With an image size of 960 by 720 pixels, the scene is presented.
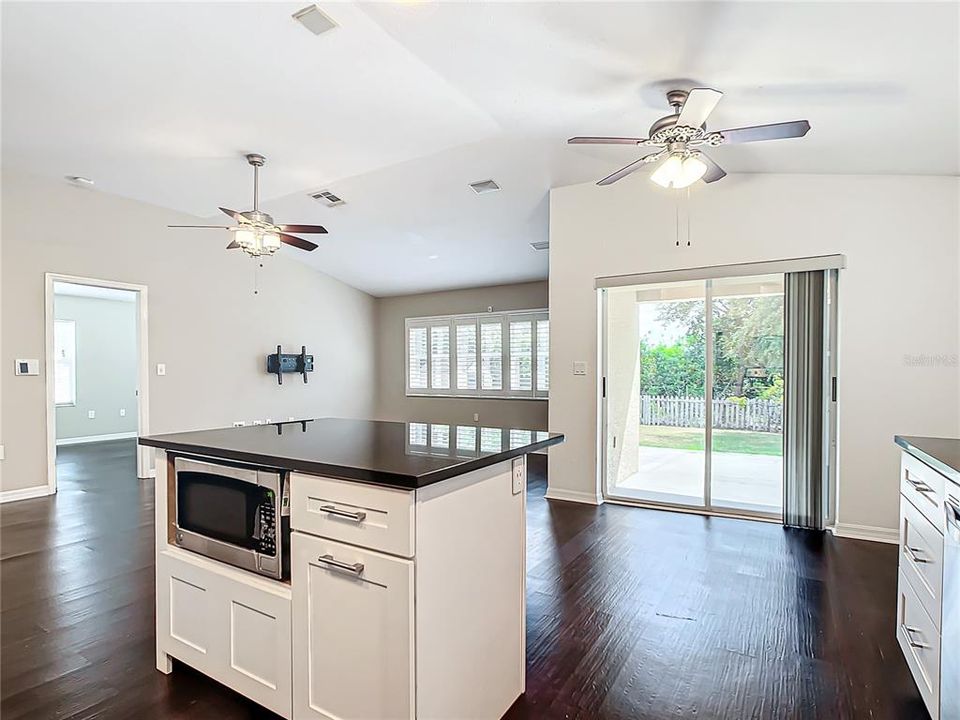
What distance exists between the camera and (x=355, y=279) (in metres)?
8.47

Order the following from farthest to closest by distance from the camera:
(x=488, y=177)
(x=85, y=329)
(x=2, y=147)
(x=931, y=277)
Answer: (x=85, y=329) < (x=488, y=177) < (x=2, y=147) < (x=931, y=277)


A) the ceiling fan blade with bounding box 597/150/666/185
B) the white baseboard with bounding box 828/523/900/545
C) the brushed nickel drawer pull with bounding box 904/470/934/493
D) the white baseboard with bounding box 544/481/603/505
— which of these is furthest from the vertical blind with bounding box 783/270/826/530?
the brushed nickel drawer pull with bounding box 904/470/934/493

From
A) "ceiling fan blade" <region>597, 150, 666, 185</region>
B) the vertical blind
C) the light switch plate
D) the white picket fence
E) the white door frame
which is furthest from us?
the white door frame

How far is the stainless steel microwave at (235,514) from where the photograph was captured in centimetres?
164

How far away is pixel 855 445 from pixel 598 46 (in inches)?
129

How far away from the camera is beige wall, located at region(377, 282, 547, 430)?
309 inches

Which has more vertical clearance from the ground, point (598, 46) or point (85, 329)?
point (598, 46)

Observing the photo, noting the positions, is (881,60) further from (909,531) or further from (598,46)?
(909,531)

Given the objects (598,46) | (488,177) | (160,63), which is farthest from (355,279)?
(598,46)

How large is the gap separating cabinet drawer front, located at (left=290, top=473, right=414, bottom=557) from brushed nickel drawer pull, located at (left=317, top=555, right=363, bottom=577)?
6cm

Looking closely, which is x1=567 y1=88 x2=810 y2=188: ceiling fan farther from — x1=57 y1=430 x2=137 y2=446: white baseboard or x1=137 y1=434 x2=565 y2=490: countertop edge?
x1=57 y1=430 x2=137 y2=446: white baseboard

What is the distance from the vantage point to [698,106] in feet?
7.89

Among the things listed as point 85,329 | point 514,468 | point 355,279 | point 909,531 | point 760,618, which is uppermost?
point 355,279

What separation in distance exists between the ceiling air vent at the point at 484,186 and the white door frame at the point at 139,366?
3918 millimetres
